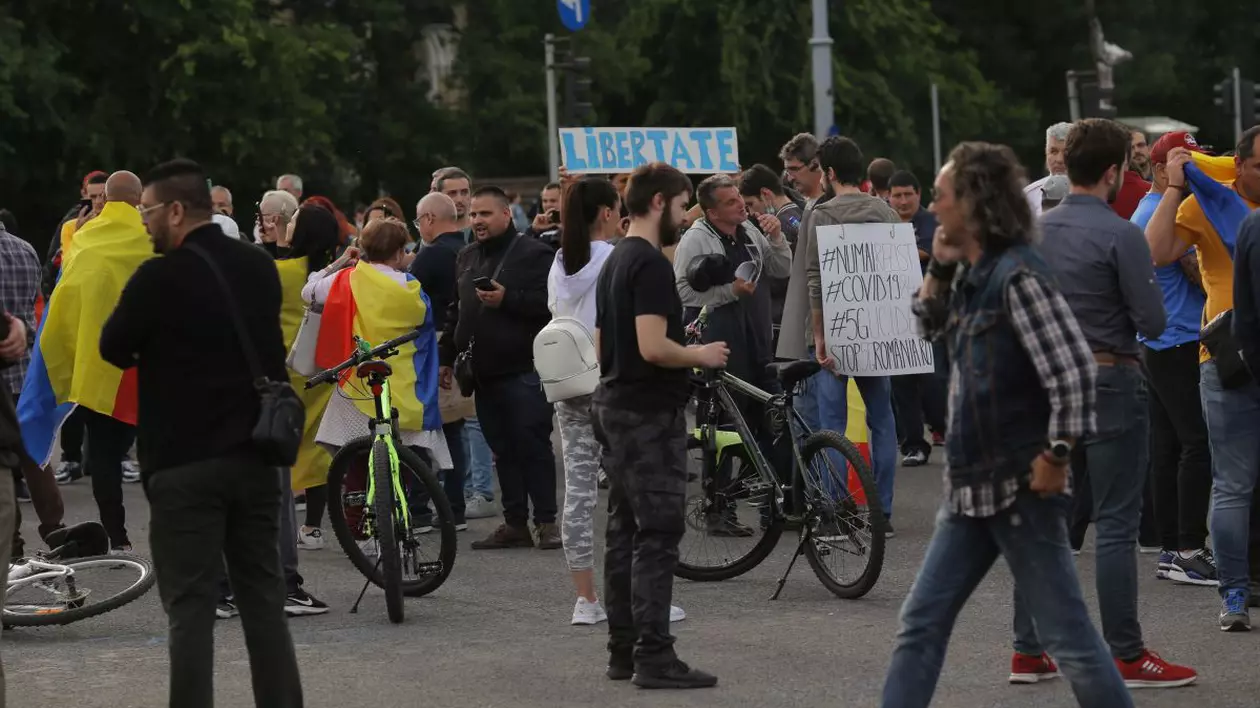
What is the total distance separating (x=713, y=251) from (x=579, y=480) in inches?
111

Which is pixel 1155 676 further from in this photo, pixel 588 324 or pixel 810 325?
pixel 810 325

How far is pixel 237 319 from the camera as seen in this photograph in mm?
6504

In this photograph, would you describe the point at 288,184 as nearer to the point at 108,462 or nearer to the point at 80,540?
the point at 108,462

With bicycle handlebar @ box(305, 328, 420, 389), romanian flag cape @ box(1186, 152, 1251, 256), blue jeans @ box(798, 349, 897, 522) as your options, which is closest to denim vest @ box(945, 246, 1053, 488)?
romanian flag cape @ box(1186, 152, 1251, 256)

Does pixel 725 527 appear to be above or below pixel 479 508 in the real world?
above

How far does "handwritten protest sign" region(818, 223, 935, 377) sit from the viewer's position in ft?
36.4

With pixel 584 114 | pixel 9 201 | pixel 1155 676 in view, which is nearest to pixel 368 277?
pixel 1155 676

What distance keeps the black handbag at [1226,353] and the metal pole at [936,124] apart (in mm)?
31238

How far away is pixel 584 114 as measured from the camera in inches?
981

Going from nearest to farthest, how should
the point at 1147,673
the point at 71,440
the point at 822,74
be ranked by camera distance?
the point at 1147,673 → the point at 71,440 → the point at 822,74

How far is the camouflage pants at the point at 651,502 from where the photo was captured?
770 cm

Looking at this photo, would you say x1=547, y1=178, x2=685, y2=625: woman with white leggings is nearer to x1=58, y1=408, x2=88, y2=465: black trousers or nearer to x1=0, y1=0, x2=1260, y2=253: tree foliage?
x1=58, y1=408, x2=88, y2=465: black trousers

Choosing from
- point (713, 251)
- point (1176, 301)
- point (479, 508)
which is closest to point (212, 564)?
point (1176, 301)

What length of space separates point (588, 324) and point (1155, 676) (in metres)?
3.33
